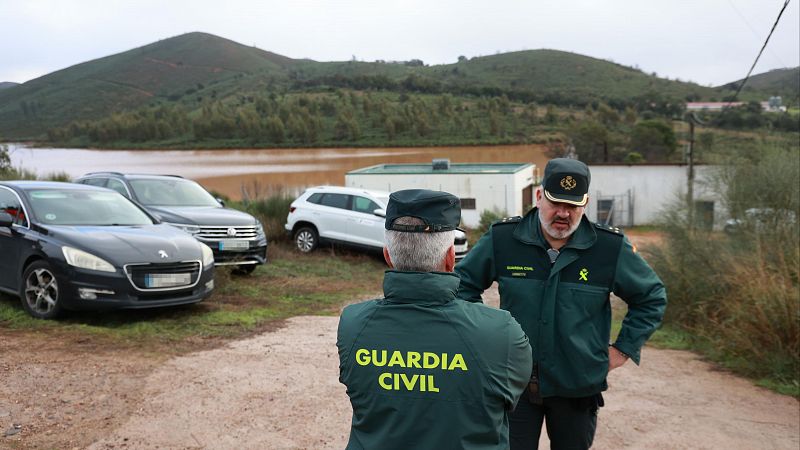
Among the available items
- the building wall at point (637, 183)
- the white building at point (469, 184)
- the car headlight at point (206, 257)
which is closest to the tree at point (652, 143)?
the building wall at point (637, 183)

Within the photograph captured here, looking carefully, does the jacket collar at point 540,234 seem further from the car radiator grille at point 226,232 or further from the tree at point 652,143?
the tree at point 652,143

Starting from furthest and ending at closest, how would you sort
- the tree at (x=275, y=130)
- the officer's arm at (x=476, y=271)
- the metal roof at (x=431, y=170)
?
1. the tree at (x=275, y=130)
2. the metal roof at (x=431, y=170)
3. the officer's arm at (x=476, y=271)

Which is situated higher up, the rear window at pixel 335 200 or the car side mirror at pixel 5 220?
the car side mirror at pixel 5 220

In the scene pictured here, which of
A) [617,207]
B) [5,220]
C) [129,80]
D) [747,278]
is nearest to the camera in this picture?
[5,220]

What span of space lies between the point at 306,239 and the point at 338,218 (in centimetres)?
99

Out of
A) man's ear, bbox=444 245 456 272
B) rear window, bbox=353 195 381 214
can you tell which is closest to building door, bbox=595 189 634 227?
rear window, bbox=353 195 381 214

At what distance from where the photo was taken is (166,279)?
732 cm

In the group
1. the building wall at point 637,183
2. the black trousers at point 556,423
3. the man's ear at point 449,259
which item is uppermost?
the man's ear at point 449,259

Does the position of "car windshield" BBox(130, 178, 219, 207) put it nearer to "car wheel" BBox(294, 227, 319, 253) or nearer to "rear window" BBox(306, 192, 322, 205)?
"car wheel" BBox(294, 227, 319, 253)

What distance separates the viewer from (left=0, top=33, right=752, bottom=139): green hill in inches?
1496

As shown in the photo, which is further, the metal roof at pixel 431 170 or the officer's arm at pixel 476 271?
the metal roof at pixel 431 170

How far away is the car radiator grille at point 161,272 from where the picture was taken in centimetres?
702

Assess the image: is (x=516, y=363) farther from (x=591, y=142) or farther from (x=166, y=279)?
(x=591, y=142)

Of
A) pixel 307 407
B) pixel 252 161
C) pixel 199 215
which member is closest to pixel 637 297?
pixel 307 407
